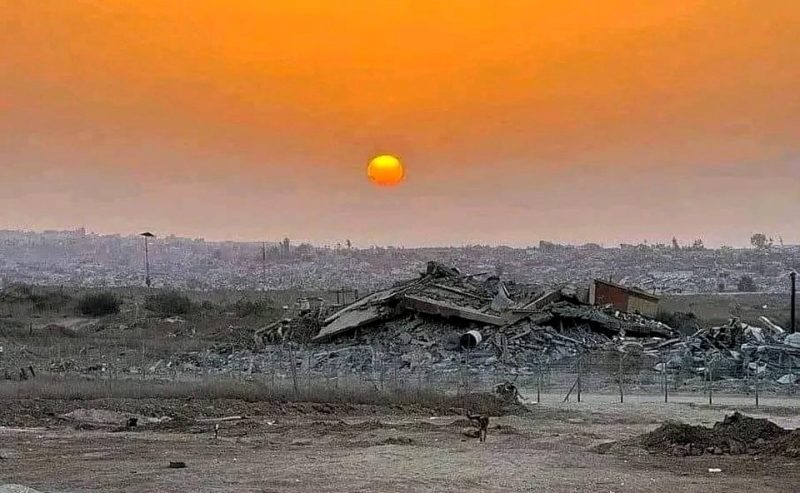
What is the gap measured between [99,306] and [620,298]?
37.6m

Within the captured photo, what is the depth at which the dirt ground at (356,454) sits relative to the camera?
1767 cm

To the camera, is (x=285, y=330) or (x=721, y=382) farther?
(x=285, y=330)

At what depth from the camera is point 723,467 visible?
1939 cm

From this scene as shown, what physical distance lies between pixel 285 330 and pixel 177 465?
3284 cm

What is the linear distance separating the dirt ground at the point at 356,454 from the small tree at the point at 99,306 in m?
45.1

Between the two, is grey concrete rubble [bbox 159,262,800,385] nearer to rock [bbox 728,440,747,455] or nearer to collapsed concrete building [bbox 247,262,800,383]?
collapsed concrete building [bbox 247,262,800,383]

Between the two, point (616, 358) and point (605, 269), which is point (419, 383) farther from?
point (605, 269)

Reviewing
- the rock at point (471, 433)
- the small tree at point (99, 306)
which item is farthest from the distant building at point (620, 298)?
the small tree at point (99, 306)

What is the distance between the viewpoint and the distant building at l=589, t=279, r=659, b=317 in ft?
174

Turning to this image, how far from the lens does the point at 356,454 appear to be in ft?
68.8

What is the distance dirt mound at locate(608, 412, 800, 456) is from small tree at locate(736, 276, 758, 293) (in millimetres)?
101335

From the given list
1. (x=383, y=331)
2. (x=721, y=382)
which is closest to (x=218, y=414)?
(x=721, y=382)

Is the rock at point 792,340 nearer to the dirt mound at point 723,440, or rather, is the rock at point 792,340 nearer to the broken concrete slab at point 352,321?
the broken concrete slab at point 352,321

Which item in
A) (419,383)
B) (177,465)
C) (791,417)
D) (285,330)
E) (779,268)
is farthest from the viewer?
(779,268)
